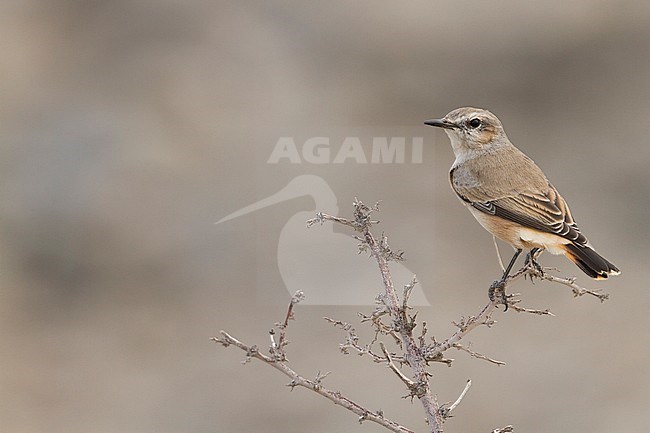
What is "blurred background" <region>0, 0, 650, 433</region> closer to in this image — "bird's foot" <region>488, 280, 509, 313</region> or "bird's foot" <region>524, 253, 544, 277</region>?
"bird's foot" <region>524, 253, 544, 277</region>

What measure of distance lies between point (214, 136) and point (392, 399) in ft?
12.9

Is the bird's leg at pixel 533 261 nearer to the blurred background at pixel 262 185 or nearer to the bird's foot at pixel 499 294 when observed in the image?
the bird's foot at pixel 499 294

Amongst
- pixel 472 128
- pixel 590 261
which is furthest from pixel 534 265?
pixel 472 128

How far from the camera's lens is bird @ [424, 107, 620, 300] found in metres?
4.20

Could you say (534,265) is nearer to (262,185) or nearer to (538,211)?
(538,211)

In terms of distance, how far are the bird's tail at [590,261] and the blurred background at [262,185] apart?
5367mm

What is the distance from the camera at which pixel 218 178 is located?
11250 mm

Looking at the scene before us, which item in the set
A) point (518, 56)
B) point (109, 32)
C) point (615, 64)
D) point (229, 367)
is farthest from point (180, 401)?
point (615, 64)

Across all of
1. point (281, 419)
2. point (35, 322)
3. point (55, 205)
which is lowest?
point (281, 419)

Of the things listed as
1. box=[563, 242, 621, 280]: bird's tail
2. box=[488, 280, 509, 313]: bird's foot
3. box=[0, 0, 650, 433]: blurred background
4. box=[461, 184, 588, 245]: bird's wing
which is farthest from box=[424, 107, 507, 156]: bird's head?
box=[0, 0, 650, 433]: blurred background

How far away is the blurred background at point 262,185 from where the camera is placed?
985 centimetres

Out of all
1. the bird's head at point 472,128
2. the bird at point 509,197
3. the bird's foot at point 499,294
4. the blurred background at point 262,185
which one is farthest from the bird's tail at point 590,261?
the blurred background at point 262,185

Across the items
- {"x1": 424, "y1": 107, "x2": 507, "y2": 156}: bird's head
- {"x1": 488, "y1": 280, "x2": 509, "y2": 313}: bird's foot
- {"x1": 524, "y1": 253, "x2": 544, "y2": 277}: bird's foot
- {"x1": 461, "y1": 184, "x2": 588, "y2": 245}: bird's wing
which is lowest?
{"x1": 488, "y1": 280, "x2": 509, "y2": 313}: bird's foot

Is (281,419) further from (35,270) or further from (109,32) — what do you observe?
(109,32)
